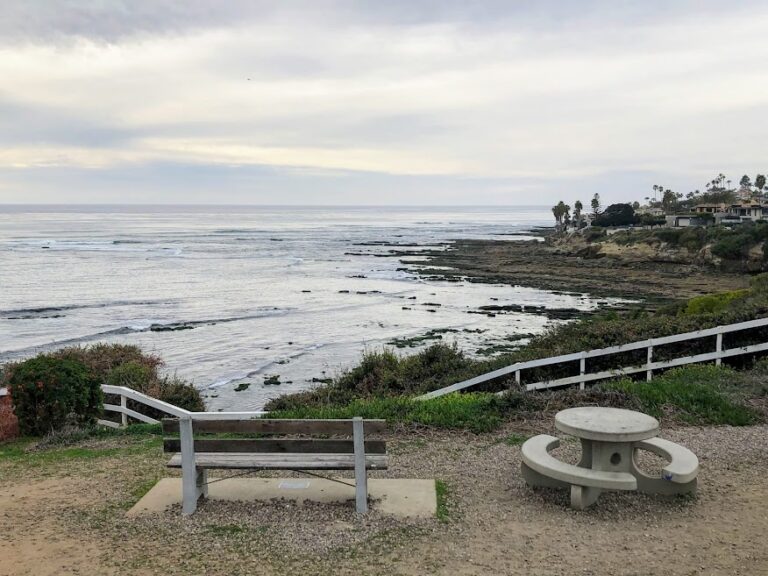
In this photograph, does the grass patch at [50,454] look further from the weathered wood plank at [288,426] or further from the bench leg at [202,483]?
the weathered wood plank at [288,426]

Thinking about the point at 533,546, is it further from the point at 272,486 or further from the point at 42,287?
the point at 42,287

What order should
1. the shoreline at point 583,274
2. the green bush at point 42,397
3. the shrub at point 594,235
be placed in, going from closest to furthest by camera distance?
the green bush at point 42,397
the shoreline at point 583,274
the shrub at point 594,235

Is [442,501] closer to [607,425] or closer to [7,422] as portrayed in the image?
[607,425]

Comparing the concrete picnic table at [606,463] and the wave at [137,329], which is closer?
the concrete picnic table at [606,463]

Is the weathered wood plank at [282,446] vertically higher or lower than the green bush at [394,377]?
higher

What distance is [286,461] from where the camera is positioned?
5.48 m

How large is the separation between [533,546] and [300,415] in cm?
469

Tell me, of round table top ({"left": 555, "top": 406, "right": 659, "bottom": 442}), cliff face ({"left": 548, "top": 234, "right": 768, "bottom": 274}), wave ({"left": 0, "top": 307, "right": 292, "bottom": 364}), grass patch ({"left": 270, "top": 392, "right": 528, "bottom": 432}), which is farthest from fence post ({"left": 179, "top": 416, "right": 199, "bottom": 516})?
cliff face ({"left": 548, "top": 234, "right": 768, "bottom": 274})

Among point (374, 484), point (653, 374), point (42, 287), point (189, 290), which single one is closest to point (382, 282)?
point (189, 290)

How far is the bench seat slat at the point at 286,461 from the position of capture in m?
5.48

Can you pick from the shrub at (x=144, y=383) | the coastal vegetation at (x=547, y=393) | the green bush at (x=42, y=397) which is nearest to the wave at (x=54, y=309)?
the shrub at (x=144, y=383)

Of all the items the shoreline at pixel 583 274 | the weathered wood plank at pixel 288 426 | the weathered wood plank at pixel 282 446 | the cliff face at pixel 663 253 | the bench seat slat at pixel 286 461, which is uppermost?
the weathered wood plank at pixel 288 426

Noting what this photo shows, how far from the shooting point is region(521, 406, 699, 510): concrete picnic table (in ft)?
18.7

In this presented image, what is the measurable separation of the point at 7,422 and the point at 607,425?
24.1ft
